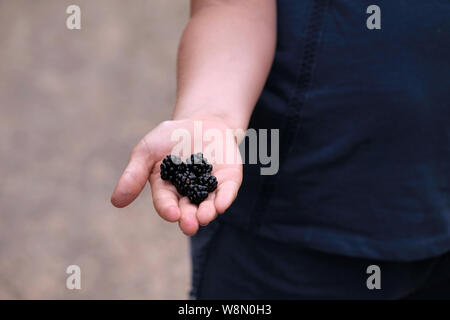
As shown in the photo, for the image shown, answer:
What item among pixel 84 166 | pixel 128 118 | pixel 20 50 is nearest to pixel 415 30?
pixel 84 166

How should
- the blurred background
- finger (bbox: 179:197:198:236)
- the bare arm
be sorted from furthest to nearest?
the blurred background
the bare arm
finger (bbox: 179:197:198:236)

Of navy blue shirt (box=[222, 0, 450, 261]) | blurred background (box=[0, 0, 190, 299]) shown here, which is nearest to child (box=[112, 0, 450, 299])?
Answer: navy blue shirt (box=[222, 0, 450, 261])

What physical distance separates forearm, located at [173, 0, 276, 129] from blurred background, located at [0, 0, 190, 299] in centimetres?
168

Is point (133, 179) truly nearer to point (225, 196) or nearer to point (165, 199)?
point (165, 199)

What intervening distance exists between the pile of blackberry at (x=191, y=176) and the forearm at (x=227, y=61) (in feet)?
0.33

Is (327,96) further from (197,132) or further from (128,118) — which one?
(128,118)

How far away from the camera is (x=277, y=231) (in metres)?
1.20

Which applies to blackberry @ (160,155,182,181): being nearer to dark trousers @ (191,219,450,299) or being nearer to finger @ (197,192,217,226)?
finger @ (197,192,217,226)

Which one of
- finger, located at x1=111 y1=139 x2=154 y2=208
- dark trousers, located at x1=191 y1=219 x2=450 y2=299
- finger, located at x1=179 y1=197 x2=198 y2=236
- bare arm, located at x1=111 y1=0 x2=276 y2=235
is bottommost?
dark trousers, located at x1=191 y1=219 x2=450 y2=299

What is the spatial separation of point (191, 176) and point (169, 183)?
0.17ft

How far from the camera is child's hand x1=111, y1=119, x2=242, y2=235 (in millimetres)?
930

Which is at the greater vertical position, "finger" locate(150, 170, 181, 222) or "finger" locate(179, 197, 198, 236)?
"finger" locate(150, 170, 181, 222)

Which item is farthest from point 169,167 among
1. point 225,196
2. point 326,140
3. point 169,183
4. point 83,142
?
point 83,142

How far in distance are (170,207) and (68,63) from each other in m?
3.50
